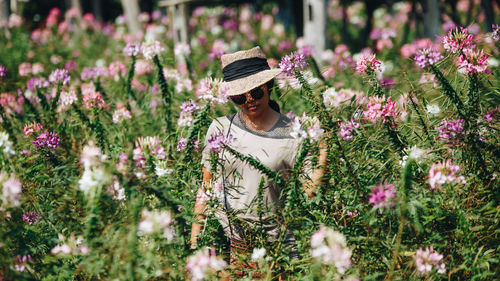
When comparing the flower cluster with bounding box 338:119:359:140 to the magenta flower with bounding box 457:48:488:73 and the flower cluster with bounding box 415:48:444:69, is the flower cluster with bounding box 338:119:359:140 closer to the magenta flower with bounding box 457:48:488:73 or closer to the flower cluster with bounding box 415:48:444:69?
the flower cluster with bounding box 415:48:444:69

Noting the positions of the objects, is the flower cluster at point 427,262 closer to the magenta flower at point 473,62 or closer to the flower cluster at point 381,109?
the flower cluster at point 381,109

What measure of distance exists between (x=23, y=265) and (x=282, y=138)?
1.41 m

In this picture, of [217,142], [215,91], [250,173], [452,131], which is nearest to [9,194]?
[217,142]

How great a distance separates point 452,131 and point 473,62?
36 cm

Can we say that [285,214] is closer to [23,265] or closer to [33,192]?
[23,265]

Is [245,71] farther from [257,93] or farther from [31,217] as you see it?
[31,217]

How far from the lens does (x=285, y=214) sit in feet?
6.95

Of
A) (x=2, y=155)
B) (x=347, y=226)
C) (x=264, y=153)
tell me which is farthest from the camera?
(x=264, y=153)

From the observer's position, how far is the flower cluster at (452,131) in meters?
2.21

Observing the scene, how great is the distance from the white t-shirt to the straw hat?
230 mm

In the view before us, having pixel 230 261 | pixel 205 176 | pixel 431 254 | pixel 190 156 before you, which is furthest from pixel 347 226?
pixel 190 156

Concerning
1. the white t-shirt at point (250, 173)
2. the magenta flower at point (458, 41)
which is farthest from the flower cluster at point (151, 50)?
the magenta flower at point (458, 41)

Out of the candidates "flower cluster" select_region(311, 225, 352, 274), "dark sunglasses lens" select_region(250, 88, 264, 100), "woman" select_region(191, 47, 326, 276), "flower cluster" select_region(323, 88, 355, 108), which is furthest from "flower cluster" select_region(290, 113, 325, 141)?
"flower cluster" select_region(323, 88, 355, 108)

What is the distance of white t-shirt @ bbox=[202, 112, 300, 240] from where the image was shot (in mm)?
2357
